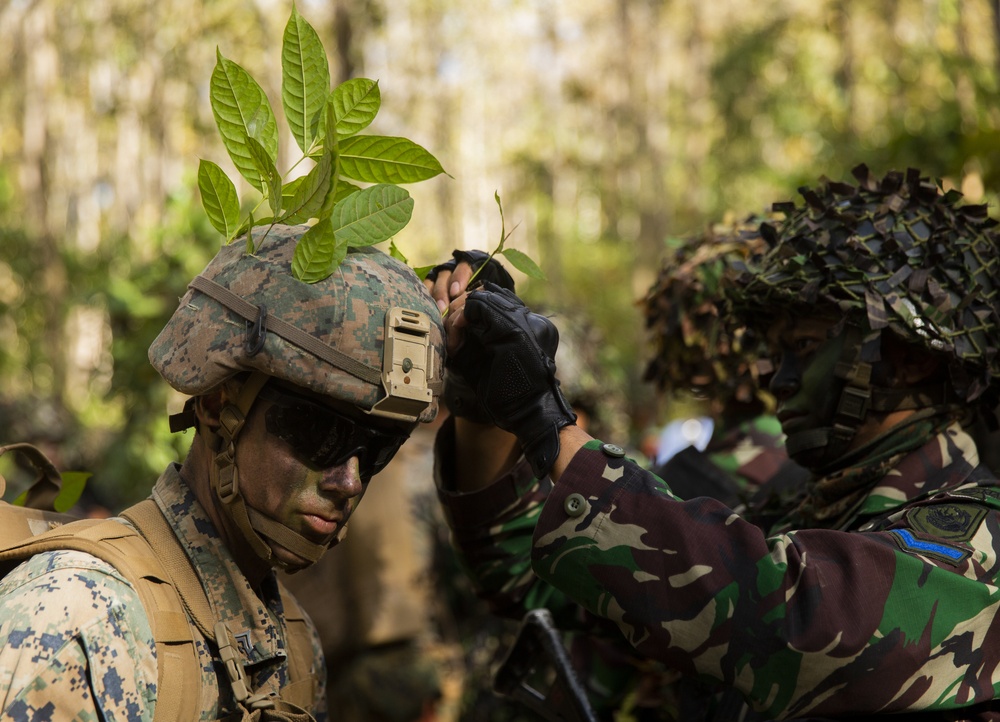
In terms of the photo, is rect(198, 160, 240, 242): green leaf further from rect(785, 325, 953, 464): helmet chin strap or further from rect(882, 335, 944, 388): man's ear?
rect(882, 335, 944, 388): man's ear

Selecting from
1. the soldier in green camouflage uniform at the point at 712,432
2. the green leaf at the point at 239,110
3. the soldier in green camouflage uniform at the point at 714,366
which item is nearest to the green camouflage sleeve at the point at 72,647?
the green leaf at the point at 239,110

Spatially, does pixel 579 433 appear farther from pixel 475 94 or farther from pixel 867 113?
pixel 475 94

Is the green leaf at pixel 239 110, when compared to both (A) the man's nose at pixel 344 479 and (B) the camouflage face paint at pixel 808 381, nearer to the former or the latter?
(A) the man's nose at pixel 344 479

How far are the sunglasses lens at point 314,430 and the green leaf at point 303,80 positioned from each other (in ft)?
2.13

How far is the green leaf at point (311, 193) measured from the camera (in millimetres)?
2367

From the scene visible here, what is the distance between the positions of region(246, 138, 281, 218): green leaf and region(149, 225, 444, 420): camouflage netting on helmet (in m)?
0.09

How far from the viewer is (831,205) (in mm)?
3369

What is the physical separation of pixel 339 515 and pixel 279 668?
0.41 metres

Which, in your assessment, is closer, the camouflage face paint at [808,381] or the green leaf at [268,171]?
the green leaf at [268,171]

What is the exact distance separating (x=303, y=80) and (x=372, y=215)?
36 centimetres

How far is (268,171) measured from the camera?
245cm

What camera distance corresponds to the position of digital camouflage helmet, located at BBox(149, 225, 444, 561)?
232 cm

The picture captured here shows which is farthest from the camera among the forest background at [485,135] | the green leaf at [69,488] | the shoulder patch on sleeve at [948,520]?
the forest background at [485,135]

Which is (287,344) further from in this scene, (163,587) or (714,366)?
(714,366)
